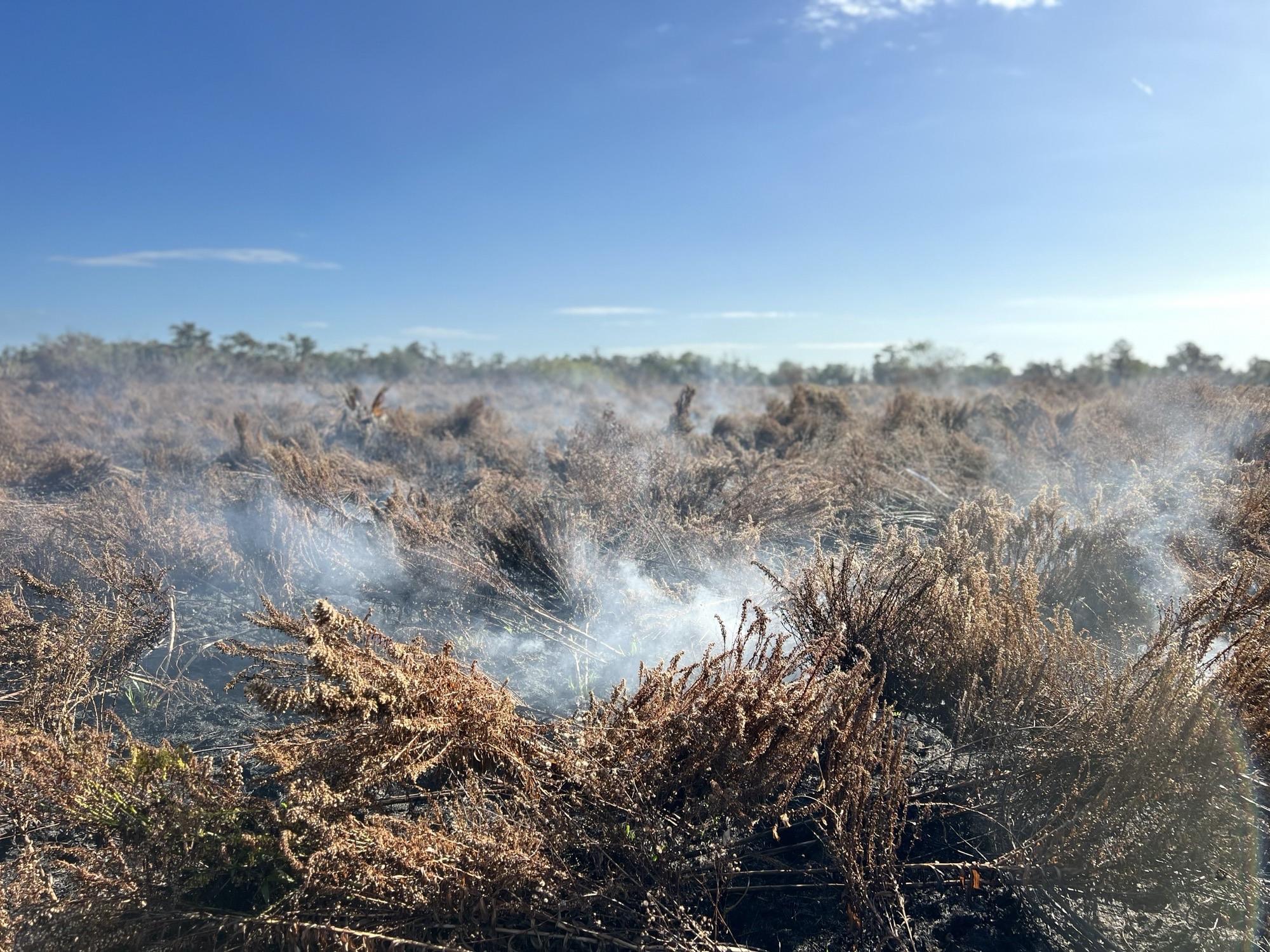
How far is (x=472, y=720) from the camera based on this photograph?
2162 mm

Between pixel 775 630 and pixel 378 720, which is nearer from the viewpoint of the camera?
pixel 378 720

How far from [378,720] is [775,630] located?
2207 mm

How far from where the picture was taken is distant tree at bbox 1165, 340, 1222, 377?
22.9 metres

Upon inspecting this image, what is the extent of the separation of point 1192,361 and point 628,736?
28748 millimetres

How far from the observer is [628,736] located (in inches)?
86.7

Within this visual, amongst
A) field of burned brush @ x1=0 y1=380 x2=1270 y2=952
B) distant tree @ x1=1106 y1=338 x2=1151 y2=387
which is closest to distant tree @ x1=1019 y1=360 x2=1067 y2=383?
distant tree @ x1=1106 y1=338 x2=1151 y2=387

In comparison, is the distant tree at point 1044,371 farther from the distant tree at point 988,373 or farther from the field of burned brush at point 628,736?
the field of burned brush at point 628,736

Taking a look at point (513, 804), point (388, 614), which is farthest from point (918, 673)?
point (388, 614)

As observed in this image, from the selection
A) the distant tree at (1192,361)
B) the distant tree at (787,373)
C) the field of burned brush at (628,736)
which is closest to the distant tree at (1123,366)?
the distant tree at (1192,361)

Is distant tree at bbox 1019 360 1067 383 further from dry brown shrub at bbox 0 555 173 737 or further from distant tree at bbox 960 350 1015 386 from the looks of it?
dry brown shrub at bbox 0 555 173 737

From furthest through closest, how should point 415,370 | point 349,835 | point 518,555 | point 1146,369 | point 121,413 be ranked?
point 415,370
point 1146,369
point 121,413
point 518,555
point 349,835

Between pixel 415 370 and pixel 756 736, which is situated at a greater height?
pixel 415 370

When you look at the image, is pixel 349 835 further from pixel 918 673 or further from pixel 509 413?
pixel 509 413

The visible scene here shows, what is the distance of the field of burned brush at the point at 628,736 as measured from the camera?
1.96m
